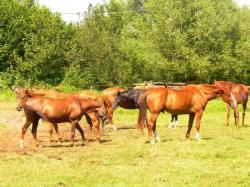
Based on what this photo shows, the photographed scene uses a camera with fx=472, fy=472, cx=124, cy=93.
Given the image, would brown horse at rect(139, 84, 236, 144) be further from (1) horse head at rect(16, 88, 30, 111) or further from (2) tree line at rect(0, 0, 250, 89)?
(2) tree line at rect(0, 0, 250, 89)

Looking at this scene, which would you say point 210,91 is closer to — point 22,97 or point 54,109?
point 54,109

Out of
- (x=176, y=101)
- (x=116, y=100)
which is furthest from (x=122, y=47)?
(x=176, y=101)

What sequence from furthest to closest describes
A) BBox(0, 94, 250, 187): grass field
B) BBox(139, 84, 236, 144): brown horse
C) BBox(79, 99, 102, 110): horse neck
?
BBox(79, 99, 102, 110): horse neck → BBox(139, 84, 236, 144): brown horse → BBox(0, 94, 250, 187): grass field

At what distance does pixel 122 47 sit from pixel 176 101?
3320cm

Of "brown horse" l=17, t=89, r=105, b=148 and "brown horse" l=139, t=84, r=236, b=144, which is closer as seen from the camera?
"brown horse" l=17, t=89, r=105, b=148

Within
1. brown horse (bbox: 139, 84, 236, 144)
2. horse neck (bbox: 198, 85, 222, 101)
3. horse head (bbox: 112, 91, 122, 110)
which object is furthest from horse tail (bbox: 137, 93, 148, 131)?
horse neck (bbox: 198, 85, 222, 101)

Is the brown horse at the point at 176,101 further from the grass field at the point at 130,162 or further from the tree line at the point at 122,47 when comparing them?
the tree line at the point at 122,47

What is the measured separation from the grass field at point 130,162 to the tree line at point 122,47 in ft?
80.7

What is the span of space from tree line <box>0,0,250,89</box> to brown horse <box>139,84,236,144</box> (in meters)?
26.3

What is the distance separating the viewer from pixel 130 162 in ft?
39.1

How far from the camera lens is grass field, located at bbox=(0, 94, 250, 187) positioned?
9984 mm

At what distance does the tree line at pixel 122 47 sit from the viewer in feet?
138

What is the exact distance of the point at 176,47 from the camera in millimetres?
46781

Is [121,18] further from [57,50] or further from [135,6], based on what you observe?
[57,50]
